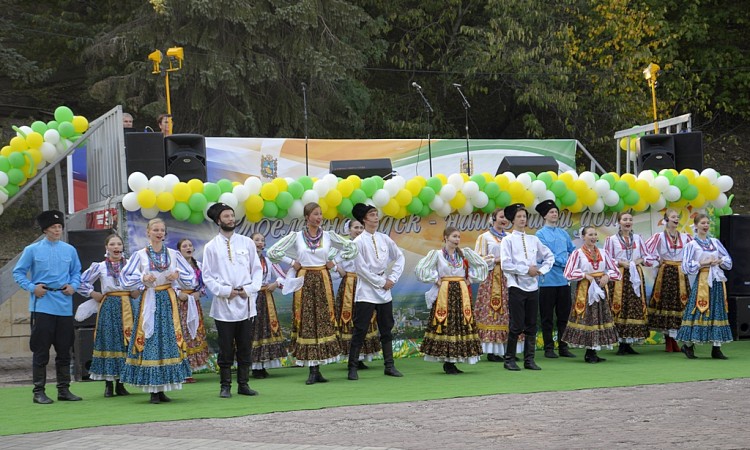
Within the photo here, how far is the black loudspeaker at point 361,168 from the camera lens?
12953 mm

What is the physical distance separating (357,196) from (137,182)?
2407 millimetres

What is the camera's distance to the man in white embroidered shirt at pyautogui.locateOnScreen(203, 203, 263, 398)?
29.7 feet

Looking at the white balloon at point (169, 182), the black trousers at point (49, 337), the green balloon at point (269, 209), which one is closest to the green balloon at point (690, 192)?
the green balloon at point (269, 209)

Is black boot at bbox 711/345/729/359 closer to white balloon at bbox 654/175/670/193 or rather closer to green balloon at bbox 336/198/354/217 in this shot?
white balloon at bbox 654/175/670/193

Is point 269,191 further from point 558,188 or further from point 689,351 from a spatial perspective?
point 689,351

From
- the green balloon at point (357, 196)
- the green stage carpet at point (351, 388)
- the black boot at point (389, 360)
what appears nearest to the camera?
the green stage carpet at point (351, 388)

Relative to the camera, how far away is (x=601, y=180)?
42.5 ft

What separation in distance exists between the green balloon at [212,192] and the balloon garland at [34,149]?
2090 millimetres

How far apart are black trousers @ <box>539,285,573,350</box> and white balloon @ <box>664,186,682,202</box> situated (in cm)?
188

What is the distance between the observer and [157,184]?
11008 mm

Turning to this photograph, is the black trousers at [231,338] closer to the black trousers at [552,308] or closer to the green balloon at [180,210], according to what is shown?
the green balloon at [180,210]

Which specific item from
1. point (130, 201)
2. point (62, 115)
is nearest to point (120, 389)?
point (130, 201)

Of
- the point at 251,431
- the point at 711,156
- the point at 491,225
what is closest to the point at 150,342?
the point at 251,431

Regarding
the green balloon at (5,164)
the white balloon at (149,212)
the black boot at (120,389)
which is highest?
the green balloon at (5,164)
